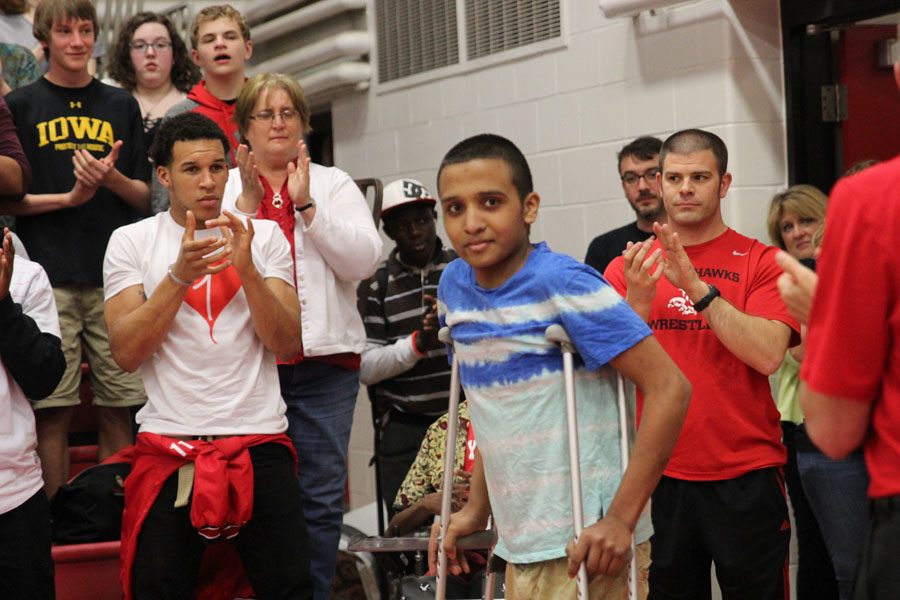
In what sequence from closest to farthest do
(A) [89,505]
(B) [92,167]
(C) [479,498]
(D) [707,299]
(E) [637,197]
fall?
(C) [479,498], (D) [707,299], (A) [89,505], (B) [92,167], (E) [637,197]

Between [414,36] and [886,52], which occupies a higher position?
[414,36]

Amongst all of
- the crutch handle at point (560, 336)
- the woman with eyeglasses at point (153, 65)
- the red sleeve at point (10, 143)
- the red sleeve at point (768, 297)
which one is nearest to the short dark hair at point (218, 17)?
the woman with eyeglasses at point (153, 65)

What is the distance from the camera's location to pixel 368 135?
673 cm

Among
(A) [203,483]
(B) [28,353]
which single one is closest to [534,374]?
(A) [203,483]

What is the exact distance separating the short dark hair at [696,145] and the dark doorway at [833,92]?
4.06 feet

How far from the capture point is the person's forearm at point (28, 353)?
345 cm

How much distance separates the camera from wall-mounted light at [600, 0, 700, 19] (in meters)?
4.68

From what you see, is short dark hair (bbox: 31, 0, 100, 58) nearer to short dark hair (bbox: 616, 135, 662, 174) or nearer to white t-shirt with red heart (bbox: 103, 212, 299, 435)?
white t-shirt with red heart (bbox: 103, 212, 299, 435)

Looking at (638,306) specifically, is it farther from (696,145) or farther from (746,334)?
(696,145)

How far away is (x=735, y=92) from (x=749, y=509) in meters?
1.87

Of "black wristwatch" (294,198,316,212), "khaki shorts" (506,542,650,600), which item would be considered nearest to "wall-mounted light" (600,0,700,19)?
"black wristwatch" (294,198,316,212)

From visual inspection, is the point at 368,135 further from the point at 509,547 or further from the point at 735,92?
the point at 509,547

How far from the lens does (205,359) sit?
11.0ft

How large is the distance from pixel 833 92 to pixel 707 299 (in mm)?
1840
